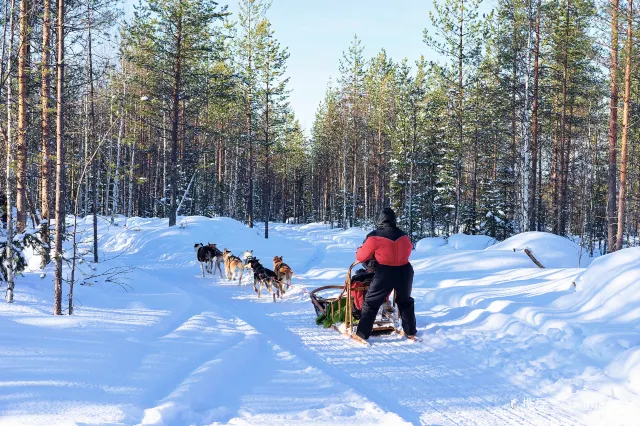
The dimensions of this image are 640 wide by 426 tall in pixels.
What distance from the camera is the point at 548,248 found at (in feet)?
42.4

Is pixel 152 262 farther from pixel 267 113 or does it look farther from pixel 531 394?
pixel 531 394

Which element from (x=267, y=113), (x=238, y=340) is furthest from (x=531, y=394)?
(x=267, y=113)

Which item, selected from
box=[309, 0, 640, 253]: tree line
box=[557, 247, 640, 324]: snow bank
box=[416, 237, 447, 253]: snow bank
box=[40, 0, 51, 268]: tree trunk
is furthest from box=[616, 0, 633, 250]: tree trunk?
box=[40, 0, 51, 268]: tree trunk

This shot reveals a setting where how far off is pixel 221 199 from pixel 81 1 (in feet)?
121

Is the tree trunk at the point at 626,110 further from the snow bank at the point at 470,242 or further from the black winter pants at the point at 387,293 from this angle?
the black winter pants at the point at 387,293

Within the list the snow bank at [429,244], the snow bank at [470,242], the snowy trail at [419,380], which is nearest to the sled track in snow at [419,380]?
the snowy trail at [419,380]

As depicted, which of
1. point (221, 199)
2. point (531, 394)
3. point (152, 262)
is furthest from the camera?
point (221, 199)

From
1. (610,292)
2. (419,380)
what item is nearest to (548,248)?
(610,292)

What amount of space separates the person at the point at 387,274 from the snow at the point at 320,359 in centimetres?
36

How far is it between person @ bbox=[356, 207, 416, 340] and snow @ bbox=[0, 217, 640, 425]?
359mm

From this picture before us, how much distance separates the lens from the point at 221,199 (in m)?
44.0

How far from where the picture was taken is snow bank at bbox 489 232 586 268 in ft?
41.1

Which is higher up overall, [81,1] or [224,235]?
[81,1]

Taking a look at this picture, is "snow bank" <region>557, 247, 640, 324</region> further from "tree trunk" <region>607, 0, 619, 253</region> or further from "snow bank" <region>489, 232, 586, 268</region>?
"tree trunk" <region>607, 0, 619, 253</region>
